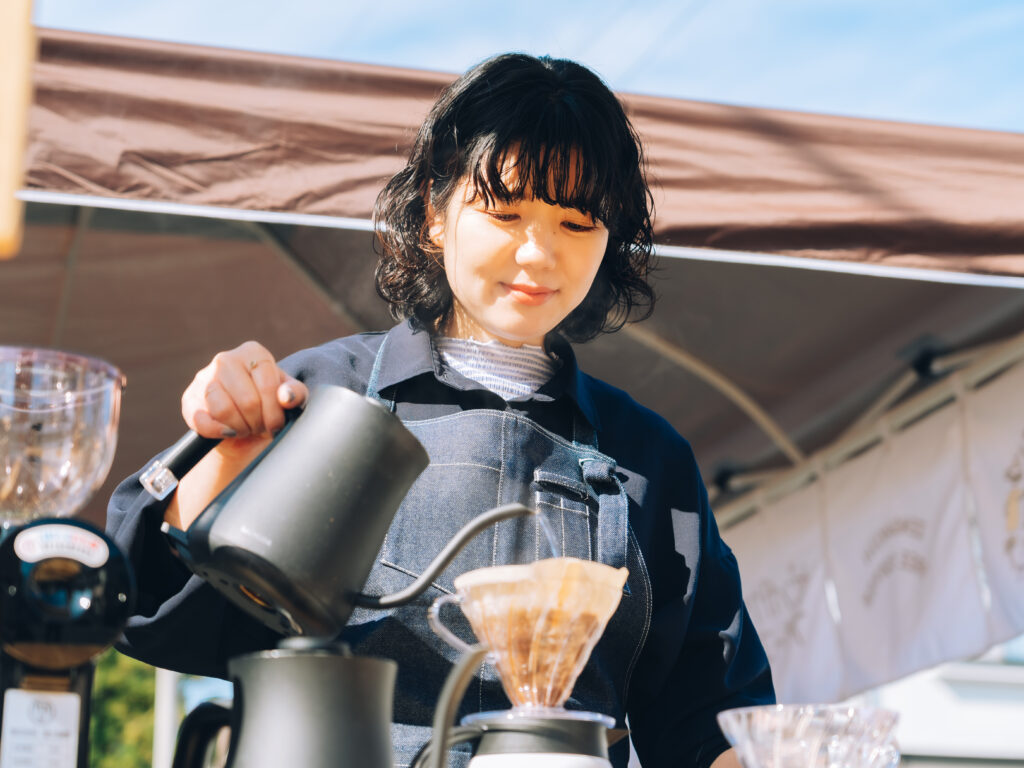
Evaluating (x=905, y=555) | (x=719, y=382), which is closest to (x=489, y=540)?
(x=719, y=382)

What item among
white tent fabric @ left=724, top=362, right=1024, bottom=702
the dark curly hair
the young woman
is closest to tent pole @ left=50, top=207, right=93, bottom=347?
the dark curly hair

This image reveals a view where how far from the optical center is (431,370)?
1.36 m

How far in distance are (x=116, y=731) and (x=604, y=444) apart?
20.6m

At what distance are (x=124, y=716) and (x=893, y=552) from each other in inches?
743

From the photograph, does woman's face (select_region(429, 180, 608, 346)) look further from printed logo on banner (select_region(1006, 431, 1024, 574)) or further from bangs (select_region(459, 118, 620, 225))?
printed logo on banner (select_region(1006, 431, 1024, 574))

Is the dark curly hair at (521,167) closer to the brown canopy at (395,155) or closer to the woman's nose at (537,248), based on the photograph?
the woman's nose at (537,248)

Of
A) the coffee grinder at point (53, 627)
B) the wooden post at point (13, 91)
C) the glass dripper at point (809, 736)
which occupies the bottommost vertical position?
the glass dripper at point (809, 736)

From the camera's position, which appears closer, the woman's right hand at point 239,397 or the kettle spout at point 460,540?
the kettle spout at point 460,540

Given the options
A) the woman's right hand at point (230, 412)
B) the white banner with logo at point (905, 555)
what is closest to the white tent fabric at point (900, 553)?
the white banner with logo at point (905, 555)

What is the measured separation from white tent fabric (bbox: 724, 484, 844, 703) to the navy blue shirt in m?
2.53

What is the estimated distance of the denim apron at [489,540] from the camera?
1.21m

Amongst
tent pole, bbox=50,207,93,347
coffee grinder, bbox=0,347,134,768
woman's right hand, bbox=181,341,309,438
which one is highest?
tent pole, bbox=50,207,93,347

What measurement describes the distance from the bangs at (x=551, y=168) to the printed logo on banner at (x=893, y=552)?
2494mm

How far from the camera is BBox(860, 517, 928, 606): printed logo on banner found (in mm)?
3473
